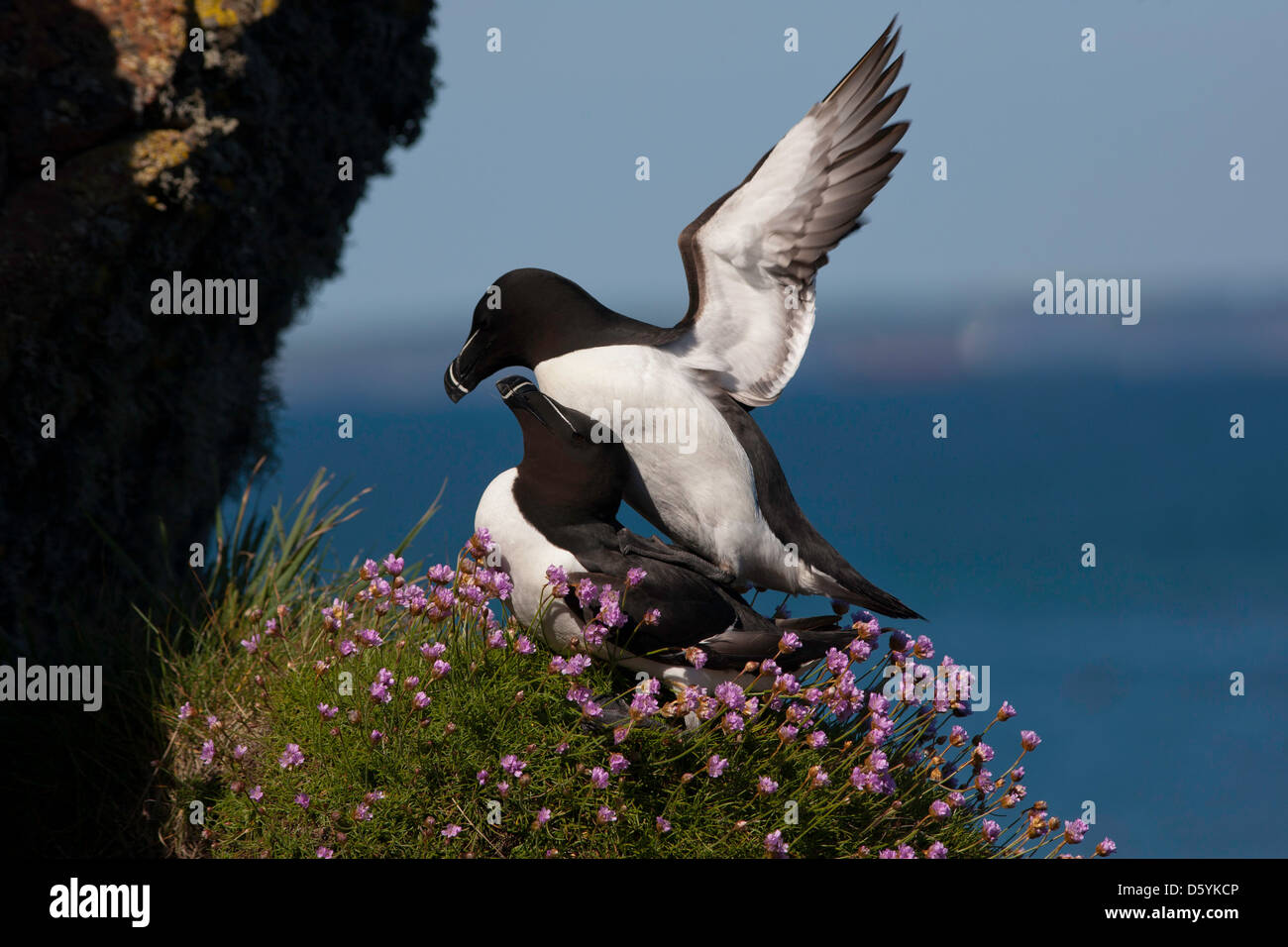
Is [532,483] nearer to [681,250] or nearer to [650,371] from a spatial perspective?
[650,371]

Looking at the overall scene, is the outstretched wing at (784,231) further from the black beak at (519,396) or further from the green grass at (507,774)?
the green grass at (507,774)

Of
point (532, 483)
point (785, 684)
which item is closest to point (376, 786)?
point (532, 483)

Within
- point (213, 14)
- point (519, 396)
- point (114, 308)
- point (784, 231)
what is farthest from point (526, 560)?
point (213, 14)

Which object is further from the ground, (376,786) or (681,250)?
(681,250)

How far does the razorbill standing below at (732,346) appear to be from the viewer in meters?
3.80

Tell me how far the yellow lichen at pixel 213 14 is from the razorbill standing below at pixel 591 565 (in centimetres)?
403

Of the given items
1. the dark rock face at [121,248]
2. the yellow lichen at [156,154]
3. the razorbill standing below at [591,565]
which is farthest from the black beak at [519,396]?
the yellow lichen at [156,154]

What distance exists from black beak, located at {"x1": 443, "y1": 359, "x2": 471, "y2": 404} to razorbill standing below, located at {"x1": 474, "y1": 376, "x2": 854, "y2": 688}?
348 millimetres

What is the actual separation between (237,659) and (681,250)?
2.38 meters

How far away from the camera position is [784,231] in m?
3.90

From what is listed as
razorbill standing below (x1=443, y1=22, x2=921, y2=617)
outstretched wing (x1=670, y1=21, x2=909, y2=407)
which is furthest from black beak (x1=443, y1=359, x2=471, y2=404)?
outstretched wing (x1=670, y1=21, x2=909, y2=407)

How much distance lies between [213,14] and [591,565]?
15.2 feet
